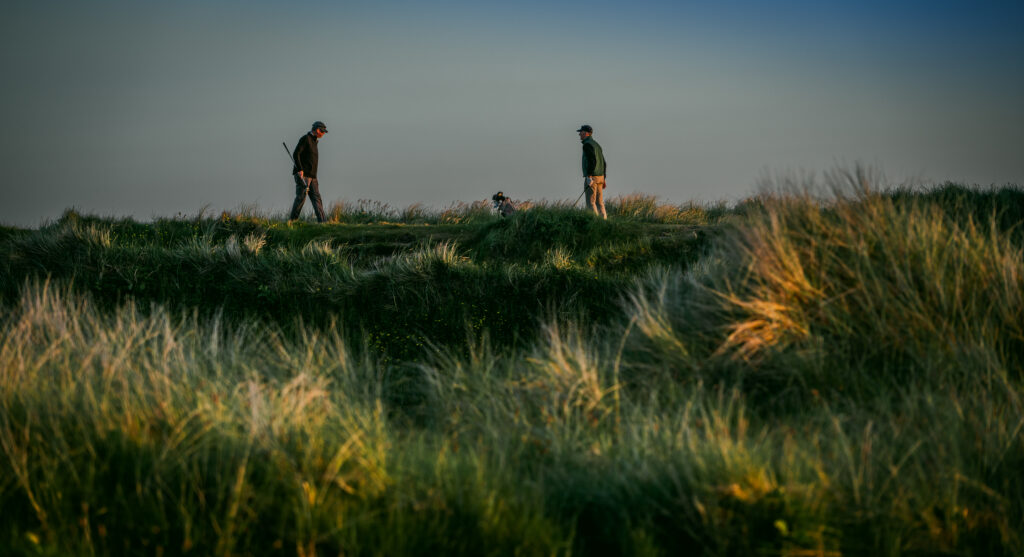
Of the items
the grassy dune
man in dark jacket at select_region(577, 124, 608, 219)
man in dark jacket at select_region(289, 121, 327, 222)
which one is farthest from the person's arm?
the grassy dune

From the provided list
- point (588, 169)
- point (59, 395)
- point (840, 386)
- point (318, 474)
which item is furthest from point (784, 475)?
point (588, 169)

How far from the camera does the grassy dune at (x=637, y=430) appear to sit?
147 inches

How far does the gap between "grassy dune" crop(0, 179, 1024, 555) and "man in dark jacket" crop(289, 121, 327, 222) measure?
9486 millimetres

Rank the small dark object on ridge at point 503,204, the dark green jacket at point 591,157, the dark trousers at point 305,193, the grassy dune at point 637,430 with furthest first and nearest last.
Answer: the small dark object on ridge at point 503,204, the dark trousers at point 305,193, the dark green jacket at point 591,157, the grassy dune at point 637,430

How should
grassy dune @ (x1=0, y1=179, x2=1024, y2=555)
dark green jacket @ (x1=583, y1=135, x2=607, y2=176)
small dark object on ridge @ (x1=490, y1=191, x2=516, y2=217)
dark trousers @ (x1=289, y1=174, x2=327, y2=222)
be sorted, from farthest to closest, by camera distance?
A: small dark object on ridge @ (x1=490, y1=191, x2=516, y2=217), dark trousers @ (x1=289, y1=174, x2=327, y2=222), dark green jacket @ (x1=583, y1=135, x2=607, y2=176), grassy dune @ (x1=0, y1=179, x2=1024, y2=555)

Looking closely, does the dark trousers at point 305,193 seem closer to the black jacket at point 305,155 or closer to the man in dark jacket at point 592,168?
the black jacket at point 305,155

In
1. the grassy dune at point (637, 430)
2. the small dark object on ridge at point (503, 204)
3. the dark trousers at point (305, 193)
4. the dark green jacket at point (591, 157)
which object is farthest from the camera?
the small dark object on ridge at point (503, 204)

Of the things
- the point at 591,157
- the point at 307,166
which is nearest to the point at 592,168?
the point at 591,157

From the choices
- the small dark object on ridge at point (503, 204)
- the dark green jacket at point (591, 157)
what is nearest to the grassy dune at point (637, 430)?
the dark green jacket at point (591, 157)

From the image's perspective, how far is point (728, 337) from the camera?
18.5 ft

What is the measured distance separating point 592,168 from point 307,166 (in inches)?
252

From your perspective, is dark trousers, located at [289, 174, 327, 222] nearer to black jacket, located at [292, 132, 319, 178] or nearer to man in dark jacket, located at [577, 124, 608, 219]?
black jacket, located at [292, 132, 319, 178]

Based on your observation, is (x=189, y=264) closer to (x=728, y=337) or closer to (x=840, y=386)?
(x=728, y=337)

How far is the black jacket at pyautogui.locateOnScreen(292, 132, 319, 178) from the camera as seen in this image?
1562 cm
